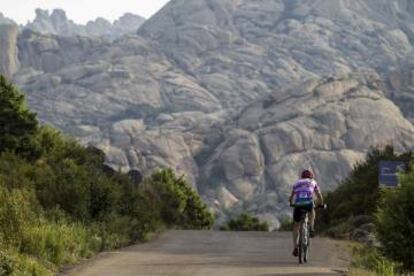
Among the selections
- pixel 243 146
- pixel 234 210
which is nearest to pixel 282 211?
pixel 234 210

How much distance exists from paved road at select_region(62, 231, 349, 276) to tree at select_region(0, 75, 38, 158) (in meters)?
10.2

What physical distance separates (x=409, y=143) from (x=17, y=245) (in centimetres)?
15687

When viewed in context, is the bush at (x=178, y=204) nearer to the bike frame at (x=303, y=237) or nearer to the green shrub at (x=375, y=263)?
the green shrub at (x=375, y=263)

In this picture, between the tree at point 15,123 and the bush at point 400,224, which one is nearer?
the bush at point 400,224

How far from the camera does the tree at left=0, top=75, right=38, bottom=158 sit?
104ft

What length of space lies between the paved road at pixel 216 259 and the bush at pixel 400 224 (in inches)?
43.3

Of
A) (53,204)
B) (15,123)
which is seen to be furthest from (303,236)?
(15,123)

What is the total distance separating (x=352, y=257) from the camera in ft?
61.8

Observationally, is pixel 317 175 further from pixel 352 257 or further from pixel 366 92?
pixel 352 257

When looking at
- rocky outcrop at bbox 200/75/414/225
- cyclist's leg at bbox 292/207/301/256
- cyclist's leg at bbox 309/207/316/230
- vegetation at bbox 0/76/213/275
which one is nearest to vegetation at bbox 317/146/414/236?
vegetation at bbox 0/76/213/275

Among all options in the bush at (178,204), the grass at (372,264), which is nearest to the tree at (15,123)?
the bush at (178,204)

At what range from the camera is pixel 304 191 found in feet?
55.1

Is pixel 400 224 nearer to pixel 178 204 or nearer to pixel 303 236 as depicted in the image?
pixel 303 236

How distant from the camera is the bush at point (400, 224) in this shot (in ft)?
47.2
